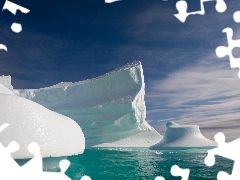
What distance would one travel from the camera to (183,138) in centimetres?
2427

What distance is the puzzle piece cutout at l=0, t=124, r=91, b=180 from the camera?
4.86 meters

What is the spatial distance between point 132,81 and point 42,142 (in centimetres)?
2771

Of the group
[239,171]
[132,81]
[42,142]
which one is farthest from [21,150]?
[132,81]

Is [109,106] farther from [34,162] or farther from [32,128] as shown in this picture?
[34,162]

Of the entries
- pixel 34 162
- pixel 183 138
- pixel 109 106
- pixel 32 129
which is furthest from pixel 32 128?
pixel 109 106

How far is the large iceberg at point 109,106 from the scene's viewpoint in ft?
99.4

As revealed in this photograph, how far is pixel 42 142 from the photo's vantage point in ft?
18.9

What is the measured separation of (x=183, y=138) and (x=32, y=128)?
2039 centimetres

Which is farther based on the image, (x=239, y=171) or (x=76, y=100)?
(x=76, y=100)

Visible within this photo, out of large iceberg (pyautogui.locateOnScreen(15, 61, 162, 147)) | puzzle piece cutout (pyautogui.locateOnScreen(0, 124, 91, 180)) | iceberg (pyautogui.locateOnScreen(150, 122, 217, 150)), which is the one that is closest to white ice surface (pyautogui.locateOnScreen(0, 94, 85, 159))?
puzzle piece cutout (pyautogui.locateOnScreen(0, 124, 91, 180))

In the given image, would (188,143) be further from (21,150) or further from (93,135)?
(21,150)

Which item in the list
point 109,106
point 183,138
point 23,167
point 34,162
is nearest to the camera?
point 23,167

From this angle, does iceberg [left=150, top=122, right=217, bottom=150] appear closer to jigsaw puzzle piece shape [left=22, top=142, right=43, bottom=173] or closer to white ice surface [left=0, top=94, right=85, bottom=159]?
white ice surface [left=0, top=94, right=85, bottom=159]

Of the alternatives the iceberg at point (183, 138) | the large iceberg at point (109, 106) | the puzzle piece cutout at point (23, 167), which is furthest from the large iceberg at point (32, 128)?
the large iceberg at point (109, 106)
